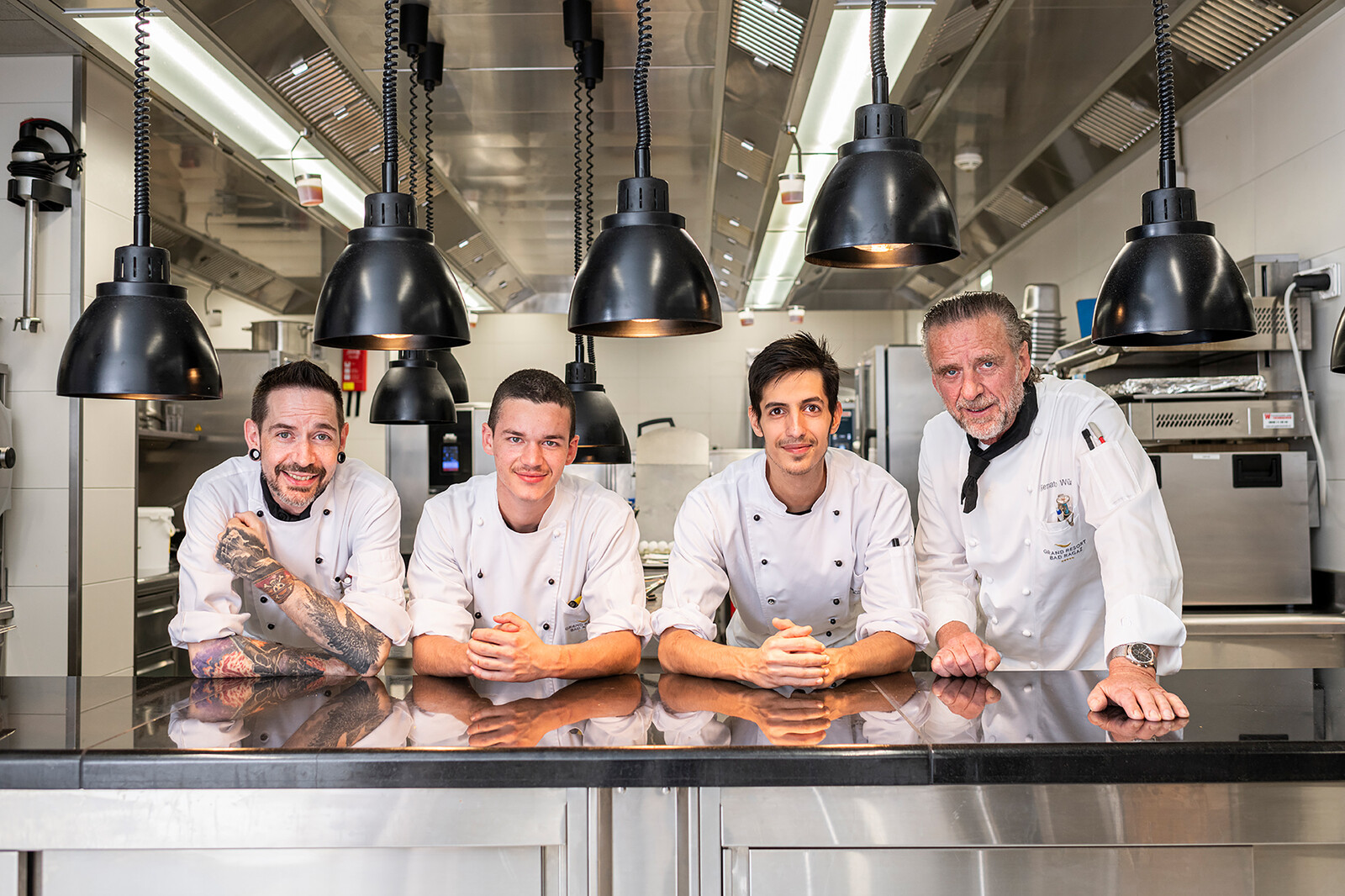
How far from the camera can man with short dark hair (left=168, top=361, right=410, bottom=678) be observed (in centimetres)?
211

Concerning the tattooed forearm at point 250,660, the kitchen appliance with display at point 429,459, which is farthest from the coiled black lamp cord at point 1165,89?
the kitchen appliance with display at point 429,459

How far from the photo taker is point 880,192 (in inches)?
62.4

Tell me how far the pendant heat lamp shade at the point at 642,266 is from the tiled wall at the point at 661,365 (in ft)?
23.7

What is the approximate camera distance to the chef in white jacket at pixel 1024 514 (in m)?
1.97

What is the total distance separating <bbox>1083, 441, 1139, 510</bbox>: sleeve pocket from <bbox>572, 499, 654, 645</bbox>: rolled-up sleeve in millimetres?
1068

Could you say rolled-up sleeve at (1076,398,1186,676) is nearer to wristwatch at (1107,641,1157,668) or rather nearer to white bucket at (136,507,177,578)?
wristwatch at (1107,641,1157,668)

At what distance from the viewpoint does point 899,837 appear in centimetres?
135

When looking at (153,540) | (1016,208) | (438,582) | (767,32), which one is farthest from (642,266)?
(1016,208)

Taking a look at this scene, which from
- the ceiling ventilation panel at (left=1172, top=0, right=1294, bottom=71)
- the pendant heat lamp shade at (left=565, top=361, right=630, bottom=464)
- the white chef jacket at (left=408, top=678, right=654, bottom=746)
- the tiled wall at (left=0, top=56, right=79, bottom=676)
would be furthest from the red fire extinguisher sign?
the white chef jacket at (left=408, top=678, right=654, bottom=746)

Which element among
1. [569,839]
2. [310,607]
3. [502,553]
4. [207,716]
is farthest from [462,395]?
[569,839]

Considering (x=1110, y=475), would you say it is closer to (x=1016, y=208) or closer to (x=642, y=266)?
(x=642, y=266)

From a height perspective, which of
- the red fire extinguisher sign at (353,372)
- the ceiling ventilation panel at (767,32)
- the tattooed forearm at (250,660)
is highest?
the ceiling ventilation panel at (767,32)

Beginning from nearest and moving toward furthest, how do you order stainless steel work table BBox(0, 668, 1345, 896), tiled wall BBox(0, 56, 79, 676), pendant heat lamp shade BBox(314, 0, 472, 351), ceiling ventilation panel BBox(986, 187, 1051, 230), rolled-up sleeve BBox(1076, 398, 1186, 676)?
stainless steel work table BBox(0, 668, 1345, 896) < pendant heat lamp shade BBox(314, 0, 472, 351) < rolled-up sleeve BBox(1076, 398, 1186, 676) < tiled wall BBox(0, 56, 79, 676) < ceiling ventilation panel BBox(986, 187, 1051, 230)

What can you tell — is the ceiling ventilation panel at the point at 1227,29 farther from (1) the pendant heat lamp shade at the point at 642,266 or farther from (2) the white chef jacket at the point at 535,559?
(2) the white chef jacket at the point at 535,559
